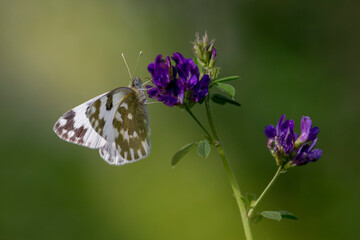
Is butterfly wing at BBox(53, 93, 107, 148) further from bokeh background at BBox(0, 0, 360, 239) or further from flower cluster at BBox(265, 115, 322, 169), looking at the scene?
bokeh background at BBox(0, 0, 360, 239)

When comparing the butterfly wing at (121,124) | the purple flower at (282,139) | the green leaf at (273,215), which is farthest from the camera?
the butterfly wing at (121,124)

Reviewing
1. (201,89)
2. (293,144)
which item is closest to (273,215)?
(293,144)

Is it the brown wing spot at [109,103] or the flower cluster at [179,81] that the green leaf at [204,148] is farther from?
the brown wing spot at [109,103]

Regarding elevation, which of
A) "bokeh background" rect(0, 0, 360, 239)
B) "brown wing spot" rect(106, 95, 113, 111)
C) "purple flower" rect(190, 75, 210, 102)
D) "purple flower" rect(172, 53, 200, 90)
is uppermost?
"purple flower" rect(172, 53, 200, 90)

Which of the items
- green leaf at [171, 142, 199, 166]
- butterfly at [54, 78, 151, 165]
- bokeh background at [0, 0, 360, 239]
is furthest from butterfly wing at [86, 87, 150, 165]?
bokeh background at [0, 0, 360, 239]

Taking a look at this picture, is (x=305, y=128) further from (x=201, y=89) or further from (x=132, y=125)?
(x=132, y=125)

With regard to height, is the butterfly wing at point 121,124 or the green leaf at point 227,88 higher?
the green leaf at point 227,88

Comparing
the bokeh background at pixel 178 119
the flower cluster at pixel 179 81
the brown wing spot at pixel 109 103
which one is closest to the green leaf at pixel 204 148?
the flower cluster at pixel 179 81
